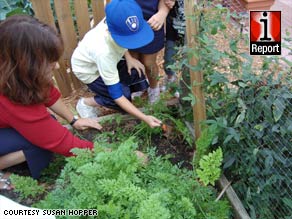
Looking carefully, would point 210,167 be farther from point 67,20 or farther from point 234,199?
point 67,20

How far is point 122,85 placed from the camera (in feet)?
7.91

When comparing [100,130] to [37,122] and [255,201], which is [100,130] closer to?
[37,122]

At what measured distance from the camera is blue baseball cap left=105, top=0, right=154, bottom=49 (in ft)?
6.15

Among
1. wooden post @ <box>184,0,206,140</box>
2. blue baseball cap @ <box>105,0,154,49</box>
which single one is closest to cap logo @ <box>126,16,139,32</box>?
blue baseball cap @ <box>105,0,154,49</box>

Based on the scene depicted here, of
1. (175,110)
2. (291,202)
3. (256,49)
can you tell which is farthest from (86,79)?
(291,202)

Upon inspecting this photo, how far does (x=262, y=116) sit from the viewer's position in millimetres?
1500

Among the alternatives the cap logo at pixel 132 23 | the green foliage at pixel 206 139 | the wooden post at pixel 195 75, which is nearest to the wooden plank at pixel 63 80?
the cap logo at pixel 132 23

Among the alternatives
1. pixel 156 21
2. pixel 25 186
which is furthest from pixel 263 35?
pixel 25 186

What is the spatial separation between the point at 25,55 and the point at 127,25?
0.56m

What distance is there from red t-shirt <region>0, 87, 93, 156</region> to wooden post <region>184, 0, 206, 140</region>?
0.59m

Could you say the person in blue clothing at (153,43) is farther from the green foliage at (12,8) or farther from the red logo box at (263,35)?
the green foliage at (12,8)

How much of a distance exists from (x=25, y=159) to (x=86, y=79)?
70 cm

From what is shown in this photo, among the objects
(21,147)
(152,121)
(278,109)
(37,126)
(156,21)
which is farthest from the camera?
(156,21)

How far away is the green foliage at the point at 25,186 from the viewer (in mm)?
1744
